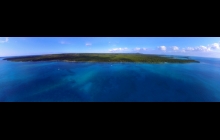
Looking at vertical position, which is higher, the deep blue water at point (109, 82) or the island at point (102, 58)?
the island at point (102, 58)

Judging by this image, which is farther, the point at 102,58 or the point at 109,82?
the point at 102,58

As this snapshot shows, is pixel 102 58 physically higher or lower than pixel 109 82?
higher

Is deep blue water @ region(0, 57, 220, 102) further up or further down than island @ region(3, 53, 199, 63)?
further down

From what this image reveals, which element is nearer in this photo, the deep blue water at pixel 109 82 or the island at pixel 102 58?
the deep blue water at pixel 109 82

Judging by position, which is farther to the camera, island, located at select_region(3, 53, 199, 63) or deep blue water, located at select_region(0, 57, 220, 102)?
island, located at select_region(3, 53, 199, 63)
